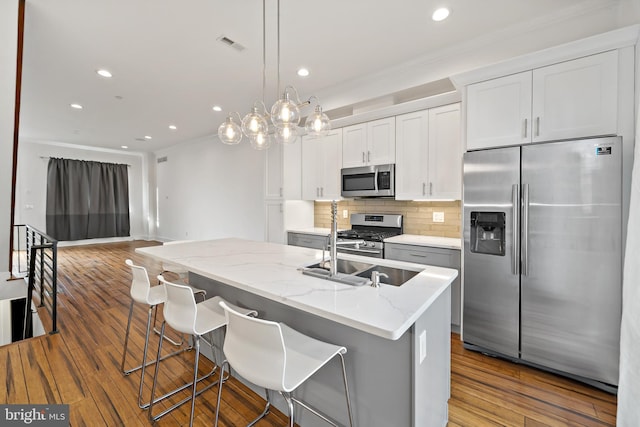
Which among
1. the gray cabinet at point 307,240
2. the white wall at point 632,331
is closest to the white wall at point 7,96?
the gray cabinet at point 307,240

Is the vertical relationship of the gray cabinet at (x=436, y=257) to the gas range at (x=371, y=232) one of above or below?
below

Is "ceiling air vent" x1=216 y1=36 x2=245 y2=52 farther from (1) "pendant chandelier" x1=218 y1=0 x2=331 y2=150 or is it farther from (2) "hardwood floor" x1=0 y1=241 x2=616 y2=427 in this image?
(2) "hardwood floor" x1=0 y1=241 x2=616 y2=427

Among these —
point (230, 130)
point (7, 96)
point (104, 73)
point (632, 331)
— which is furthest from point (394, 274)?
point (104, 73)

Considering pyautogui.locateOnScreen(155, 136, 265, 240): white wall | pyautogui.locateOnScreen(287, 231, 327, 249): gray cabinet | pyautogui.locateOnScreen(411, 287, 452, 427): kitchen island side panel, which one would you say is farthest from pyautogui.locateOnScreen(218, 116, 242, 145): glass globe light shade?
pyautogui.locateOnScreen(155, 136, 265, 240): white wall

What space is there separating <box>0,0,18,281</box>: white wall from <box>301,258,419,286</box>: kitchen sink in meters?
2.81

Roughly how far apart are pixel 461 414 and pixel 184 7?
3529 millimetres

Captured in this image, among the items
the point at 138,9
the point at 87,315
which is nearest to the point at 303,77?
the point at 138,9

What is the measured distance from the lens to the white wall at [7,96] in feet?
6.82

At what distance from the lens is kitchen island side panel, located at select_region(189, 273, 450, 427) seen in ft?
4.21

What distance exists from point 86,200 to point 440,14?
372 inches

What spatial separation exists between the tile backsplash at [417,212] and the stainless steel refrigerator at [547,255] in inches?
32.9

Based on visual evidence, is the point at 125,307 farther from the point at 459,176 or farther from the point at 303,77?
the point at 459,176

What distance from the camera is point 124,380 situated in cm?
209

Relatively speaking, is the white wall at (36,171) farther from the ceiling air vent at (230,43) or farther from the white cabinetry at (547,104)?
the white cabinetry at (547,104)
